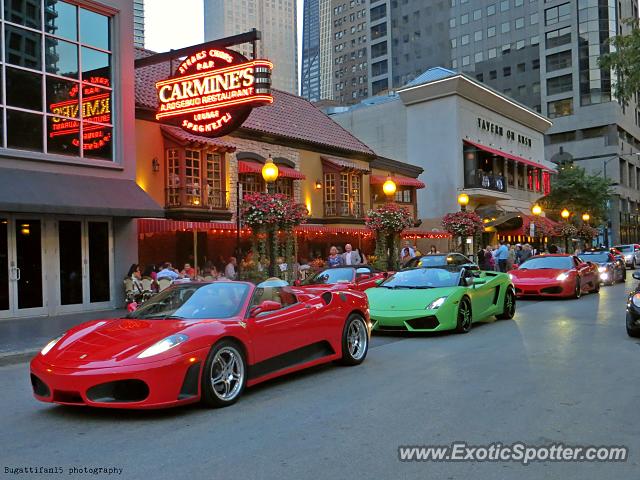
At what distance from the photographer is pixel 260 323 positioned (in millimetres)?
6762

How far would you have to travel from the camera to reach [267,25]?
165 meters

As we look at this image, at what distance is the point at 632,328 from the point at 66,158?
13153 mm

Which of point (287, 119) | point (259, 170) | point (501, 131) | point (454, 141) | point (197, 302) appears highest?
point (501, 131)

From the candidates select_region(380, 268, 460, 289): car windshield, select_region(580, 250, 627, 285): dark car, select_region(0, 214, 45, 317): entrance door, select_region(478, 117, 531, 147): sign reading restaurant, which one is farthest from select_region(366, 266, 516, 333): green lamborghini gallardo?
select_region(478, 117, 531, 147): sign reading restaurant

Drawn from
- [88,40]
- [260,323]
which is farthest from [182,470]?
[88,40]

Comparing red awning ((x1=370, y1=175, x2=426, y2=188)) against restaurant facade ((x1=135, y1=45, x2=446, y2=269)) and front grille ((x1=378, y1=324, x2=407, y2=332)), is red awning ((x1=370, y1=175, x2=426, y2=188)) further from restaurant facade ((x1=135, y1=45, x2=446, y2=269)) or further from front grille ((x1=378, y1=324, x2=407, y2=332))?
front grille ((x1=378, y1=324, x2=407, y2=332))

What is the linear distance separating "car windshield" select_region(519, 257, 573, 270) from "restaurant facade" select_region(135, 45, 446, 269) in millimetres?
6862

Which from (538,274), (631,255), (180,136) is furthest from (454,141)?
(180,136)

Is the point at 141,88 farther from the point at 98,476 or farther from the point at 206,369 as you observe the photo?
the point at 98,476

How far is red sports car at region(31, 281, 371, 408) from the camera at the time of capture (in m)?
5.57

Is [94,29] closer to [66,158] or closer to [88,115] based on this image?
[88,115]

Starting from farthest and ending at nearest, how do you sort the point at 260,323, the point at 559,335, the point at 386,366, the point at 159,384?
the point at 559,335 → the point at 386,366 → the point at 260,323 → the point at 159,384

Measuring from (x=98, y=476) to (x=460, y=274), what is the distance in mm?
8661

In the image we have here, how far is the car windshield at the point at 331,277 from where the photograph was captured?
14.2m
